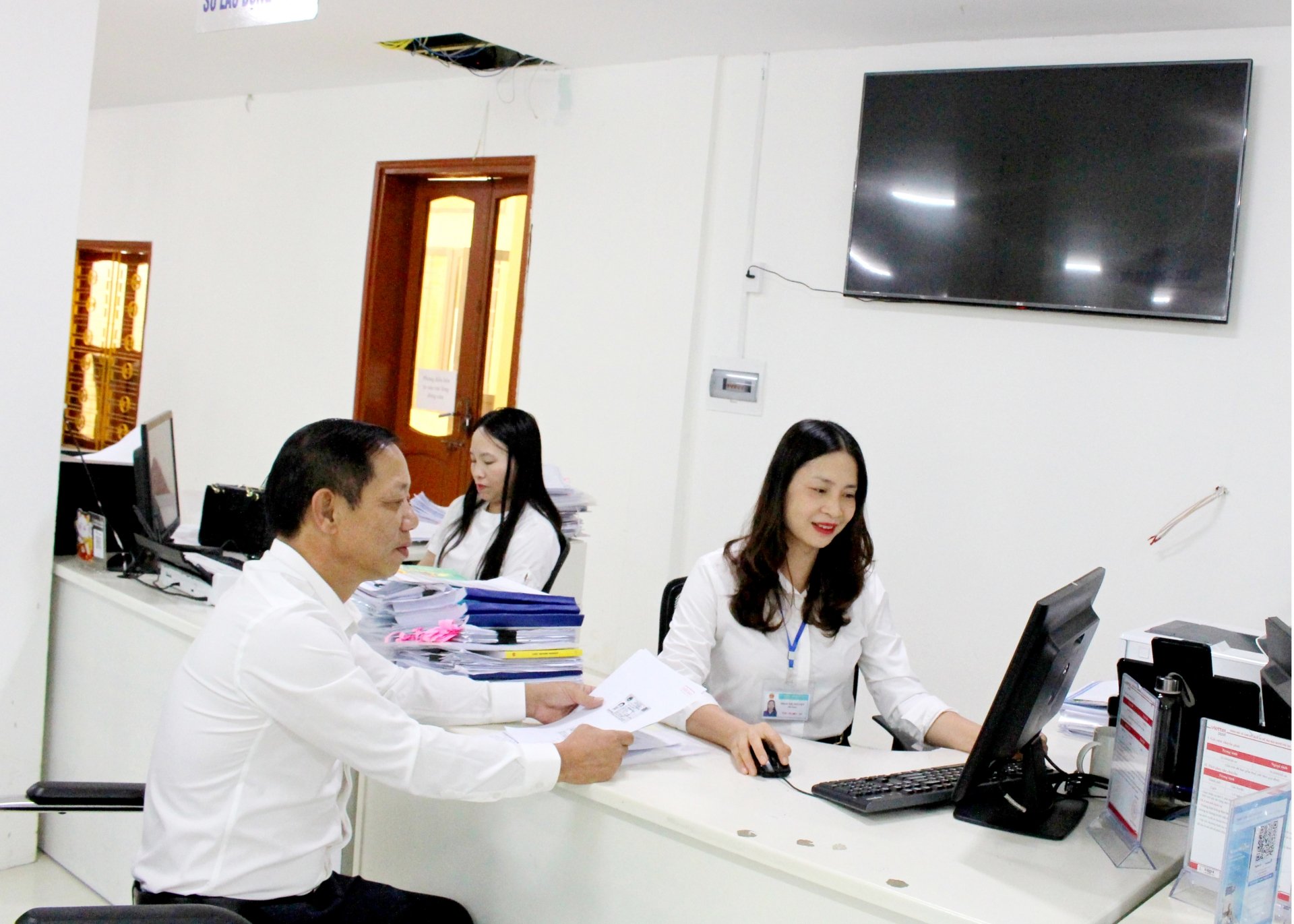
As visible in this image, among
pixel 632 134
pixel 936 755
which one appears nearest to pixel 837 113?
pixel 632 134

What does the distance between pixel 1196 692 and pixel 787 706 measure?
2.63 feet

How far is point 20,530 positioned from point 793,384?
2.69 m

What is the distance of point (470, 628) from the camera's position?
85.0 inches

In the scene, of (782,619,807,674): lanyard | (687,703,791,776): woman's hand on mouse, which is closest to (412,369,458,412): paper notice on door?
(782,619,807,674): lanyard

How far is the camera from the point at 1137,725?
65.1 inches

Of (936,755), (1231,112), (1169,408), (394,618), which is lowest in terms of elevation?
(936,755)

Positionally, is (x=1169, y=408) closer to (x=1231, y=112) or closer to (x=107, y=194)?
(x=1231, y=112)

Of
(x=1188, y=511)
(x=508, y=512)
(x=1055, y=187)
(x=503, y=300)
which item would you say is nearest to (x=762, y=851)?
(x=508, y=512)

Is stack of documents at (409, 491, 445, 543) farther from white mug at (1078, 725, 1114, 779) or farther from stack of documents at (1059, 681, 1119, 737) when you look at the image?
white mug at (1078, 725, 1114, 779)

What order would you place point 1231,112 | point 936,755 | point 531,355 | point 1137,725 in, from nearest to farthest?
point 1137,725 < point 936,755 < point 1231,112 < point 531,355

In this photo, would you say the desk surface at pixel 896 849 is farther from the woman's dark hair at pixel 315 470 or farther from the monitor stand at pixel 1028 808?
the woman's dark hair at pixel 315 470

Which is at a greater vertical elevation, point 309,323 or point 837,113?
point 837,113

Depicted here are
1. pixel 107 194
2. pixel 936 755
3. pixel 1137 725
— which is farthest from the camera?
pixel 107 194

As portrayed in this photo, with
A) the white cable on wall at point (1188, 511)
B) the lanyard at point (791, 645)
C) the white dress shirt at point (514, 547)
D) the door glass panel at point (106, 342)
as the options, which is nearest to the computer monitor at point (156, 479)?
the white dress shirt at point (514, 547)
